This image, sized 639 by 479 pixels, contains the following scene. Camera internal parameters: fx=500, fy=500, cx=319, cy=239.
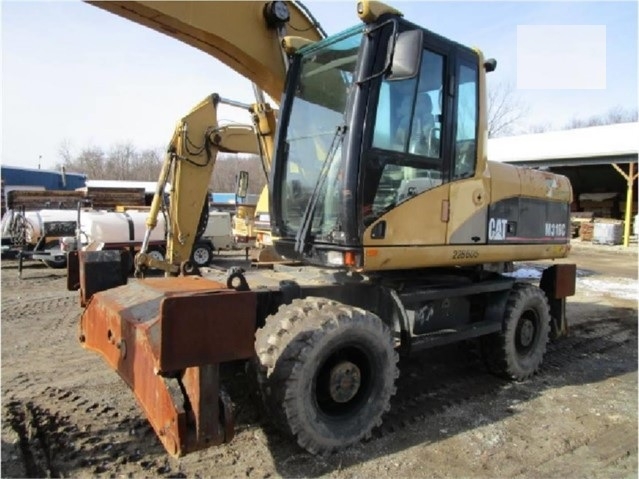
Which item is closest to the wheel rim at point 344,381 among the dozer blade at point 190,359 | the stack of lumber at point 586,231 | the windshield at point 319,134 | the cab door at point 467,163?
the dozer blade at point 190,359

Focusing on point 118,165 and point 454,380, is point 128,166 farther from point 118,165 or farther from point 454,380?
point 454,380

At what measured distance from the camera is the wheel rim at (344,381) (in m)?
3.65

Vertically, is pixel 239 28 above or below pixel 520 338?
above

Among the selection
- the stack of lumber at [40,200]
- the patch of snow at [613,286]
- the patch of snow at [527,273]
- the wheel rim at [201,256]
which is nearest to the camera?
the patch of snow at [613,286]

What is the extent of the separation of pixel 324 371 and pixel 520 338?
2749 mm

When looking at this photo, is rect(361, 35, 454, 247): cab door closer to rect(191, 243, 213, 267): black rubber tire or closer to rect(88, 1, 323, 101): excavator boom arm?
rect(88, 1, 323, 101): excavator boom arm

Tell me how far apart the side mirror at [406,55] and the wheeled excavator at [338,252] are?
1 cm

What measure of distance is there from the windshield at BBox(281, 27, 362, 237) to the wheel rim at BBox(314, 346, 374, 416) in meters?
0.96

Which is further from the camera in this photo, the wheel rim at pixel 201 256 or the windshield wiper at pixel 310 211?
the wheel rim at pixel 201 256

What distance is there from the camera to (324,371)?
3.68m

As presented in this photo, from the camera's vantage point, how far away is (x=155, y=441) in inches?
142

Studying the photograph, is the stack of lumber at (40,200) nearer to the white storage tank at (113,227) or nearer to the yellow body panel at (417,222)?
the white storage tank at (113,227)

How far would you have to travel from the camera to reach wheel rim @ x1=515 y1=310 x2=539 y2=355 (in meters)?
5.41

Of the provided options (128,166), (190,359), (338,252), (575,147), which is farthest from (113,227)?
(128,166)
